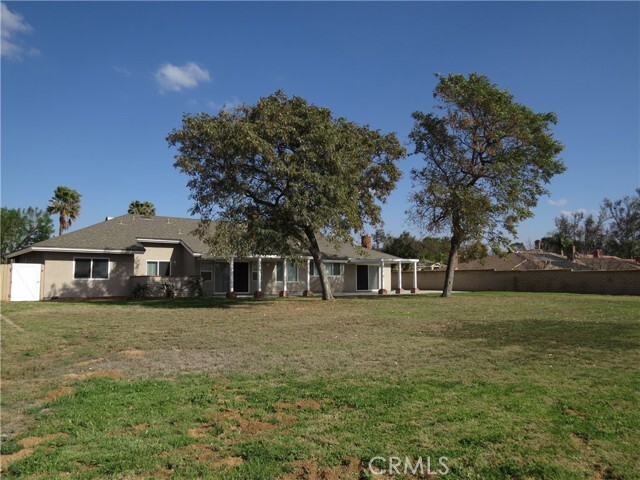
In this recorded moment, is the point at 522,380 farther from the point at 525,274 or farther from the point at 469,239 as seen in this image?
the point at 525,274

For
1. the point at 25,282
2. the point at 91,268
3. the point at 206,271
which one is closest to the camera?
the point at 25,282

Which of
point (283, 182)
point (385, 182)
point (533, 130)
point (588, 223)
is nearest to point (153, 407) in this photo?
point (283, 182)

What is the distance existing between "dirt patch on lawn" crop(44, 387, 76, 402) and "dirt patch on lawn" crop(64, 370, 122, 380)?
0.61 meters

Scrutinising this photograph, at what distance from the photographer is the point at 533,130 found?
2820 centimetres

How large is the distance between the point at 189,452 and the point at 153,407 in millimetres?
1609

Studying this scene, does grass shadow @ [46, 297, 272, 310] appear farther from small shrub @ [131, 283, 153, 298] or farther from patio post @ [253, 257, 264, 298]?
patio post @ [253, 257, 264, 298]

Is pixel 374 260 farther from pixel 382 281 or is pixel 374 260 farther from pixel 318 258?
pixel 318 258

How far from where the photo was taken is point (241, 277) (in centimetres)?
3197

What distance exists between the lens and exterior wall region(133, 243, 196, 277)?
28.5 meters

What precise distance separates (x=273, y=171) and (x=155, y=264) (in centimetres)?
1307

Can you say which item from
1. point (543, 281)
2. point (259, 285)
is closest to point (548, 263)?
point (543, 281)

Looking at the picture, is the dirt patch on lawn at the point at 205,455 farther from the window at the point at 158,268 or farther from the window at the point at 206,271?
the window at the point at 206,271

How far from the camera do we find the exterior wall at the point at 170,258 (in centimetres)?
2853

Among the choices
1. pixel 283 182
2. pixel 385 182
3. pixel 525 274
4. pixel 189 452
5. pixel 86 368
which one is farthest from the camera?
pixel 525 274
